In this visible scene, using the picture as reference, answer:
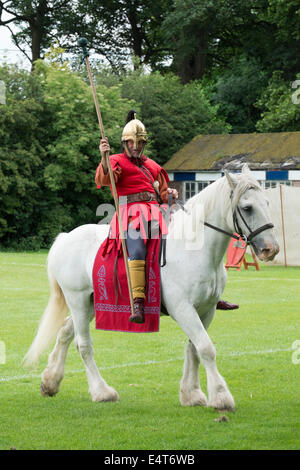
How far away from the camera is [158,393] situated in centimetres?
796

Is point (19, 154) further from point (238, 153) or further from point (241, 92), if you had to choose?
point (241, 92)

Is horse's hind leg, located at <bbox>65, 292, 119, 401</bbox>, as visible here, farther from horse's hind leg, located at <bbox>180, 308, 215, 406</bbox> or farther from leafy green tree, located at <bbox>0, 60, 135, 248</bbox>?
leafy green tree, located at <bbox>0, 60, 135, 248</bbox>

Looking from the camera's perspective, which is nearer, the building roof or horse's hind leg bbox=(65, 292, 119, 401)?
horse's hind leg bbox=(65, 292, 119, 401)

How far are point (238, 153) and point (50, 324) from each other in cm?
2996

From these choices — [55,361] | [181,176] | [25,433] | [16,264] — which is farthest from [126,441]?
[181,176]

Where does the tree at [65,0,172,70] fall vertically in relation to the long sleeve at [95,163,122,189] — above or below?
above

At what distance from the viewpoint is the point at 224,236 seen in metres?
7.07

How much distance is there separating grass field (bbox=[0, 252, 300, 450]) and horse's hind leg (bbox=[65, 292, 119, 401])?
13cm

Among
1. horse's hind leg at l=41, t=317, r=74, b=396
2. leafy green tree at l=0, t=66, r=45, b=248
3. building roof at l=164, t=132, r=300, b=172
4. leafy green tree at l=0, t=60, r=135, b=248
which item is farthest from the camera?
building roof at l=164, t=132, r=300, b=172

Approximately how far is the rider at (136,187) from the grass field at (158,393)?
0.99m

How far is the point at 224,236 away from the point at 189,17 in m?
38.6

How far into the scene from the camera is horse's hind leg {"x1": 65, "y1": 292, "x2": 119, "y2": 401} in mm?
7602

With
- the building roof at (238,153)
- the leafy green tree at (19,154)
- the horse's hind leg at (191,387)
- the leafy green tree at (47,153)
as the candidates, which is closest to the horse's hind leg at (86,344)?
the horse's hind leg at (191,387)

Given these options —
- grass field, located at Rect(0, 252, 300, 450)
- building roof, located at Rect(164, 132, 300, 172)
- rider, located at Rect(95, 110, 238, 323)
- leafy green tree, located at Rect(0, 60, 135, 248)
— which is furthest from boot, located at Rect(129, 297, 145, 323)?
building roof, located at Rect(164, 132, 300, 172)
